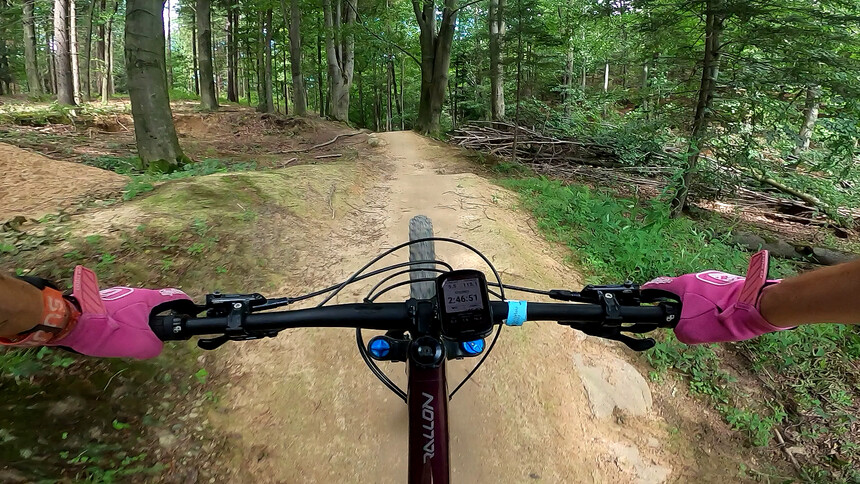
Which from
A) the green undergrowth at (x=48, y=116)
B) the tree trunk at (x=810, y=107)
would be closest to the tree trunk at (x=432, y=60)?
the green undergrowth at (x=48, y=116)

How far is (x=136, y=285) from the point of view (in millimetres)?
3457

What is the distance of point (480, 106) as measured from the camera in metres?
20.8

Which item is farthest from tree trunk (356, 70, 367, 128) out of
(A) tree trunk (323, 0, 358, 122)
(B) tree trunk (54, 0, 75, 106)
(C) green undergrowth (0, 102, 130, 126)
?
(C) green undergrowth (0, 102, 130, 126)

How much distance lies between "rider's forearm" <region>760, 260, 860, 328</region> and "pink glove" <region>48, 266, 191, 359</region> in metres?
2.12

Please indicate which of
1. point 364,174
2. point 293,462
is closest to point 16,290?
point 293,462

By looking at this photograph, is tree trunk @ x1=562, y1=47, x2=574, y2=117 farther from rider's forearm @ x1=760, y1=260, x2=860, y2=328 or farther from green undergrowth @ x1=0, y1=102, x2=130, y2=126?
rider's forearm @ x1=760, y1=260, x2=860, y2=328

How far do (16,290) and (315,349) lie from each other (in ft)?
8.72

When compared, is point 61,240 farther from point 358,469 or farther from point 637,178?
point 637,178

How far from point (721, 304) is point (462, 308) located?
0.97 meters

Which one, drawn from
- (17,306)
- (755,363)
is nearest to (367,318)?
(17,306)

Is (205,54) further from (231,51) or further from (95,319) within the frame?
(95,319)

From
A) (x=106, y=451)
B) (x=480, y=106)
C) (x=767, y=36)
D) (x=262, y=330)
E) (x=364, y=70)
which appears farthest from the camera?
(x=364, y=70)

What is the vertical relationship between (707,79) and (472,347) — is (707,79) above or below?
above

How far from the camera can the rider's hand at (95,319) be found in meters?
1.24
